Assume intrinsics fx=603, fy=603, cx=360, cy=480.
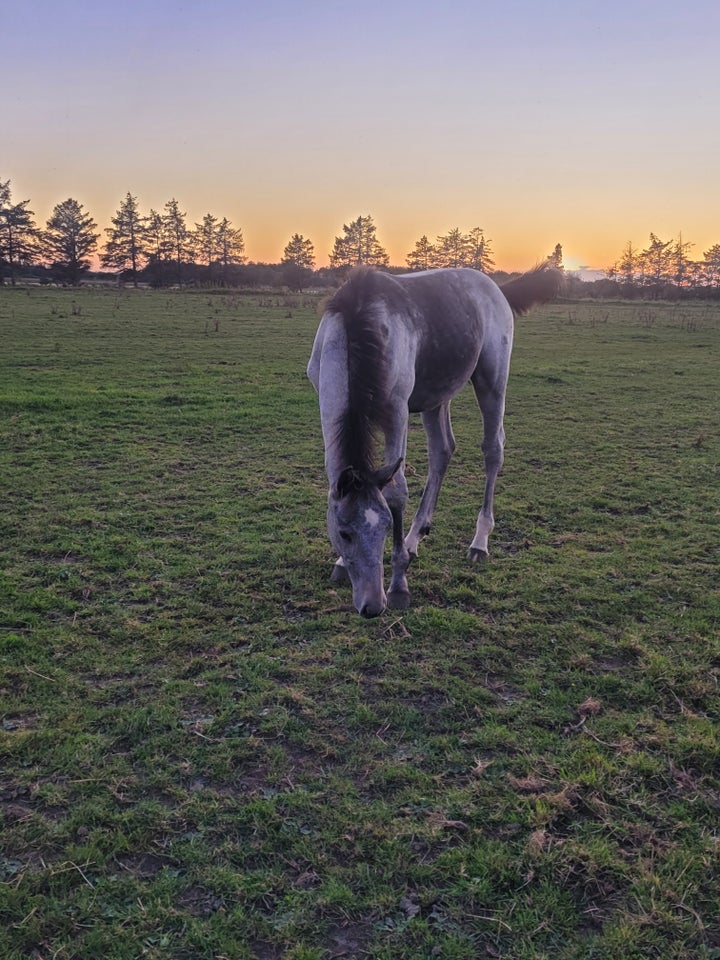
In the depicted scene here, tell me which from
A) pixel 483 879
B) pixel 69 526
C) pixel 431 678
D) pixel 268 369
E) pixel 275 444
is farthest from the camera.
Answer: pixel 268 369

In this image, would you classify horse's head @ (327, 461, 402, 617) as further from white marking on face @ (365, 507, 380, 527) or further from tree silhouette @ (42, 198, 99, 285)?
tree silhouette @ (42, 198, 99, 285)

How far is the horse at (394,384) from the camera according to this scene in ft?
10.6

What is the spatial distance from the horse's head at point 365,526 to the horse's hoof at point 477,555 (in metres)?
1.69

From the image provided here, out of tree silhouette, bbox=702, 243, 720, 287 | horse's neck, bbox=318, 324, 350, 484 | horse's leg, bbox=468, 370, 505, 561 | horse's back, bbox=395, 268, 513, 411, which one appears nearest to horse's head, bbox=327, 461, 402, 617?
horse's neck, bbox=318, 324, 350, 484

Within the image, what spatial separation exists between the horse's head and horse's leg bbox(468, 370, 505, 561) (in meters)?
1.86

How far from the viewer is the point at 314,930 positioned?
1934mm

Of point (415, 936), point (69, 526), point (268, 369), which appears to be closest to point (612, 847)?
point (415, 936)

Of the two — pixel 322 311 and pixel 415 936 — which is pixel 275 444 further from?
pixel 415 936

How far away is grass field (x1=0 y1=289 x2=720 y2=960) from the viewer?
6.52ft

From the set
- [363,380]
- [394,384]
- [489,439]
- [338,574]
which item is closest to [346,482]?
[363,380]

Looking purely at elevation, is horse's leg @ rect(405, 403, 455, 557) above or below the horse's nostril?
above

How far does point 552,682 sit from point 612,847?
3.39 feet

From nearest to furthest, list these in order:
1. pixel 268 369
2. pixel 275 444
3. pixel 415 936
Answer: pixel 415 936, pixel 275 444, pixel 268 369

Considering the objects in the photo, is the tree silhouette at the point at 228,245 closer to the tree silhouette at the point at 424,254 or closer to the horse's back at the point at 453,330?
the tree silhouette at the point at 424,254
